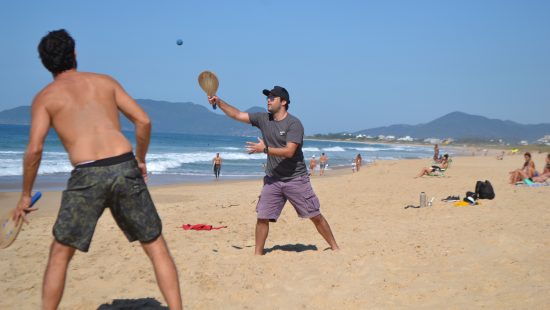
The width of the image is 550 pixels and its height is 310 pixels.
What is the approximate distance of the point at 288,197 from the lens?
606 cm

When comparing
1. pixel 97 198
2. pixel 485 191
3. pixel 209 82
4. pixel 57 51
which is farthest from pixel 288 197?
pixel 485 191

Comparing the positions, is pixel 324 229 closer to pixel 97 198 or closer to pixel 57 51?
pixel 97 198

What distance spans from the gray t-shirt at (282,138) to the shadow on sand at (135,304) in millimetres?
2075

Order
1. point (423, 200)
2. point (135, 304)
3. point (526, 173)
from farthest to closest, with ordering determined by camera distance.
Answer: point (526, 173), point (423, 200), point (135, 304)

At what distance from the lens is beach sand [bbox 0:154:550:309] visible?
4.41 meters

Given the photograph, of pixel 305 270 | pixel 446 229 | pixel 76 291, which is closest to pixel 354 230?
pixel 446 229

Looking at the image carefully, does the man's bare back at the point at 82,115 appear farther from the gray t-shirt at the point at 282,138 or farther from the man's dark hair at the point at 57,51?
the gray t-shirt at the point at 282,138

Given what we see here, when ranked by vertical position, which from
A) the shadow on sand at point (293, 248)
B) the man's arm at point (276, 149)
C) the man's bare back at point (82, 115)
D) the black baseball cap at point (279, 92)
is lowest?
the shadow on sand at point (293, 248)

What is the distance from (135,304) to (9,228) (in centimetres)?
123

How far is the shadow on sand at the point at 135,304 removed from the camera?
4.27 metres

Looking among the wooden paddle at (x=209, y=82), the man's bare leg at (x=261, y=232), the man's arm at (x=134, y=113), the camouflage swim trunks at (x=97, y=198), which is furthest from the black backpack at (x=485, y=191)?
the camouflage swim trunks at (x=97, y=198)

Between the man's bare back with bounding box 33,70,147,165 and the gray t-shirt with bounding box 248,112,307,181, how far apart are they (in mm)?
2645

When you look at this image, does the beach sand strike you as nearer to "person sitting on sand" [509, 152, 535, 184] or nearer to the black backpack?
the black backpack

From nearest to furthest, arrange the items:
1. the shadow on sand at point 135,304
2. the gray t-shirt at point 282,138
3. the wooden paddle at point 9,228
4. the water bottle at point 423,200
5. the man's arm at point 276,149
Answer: the wooden paddle at point 9,228 → the shadow on sand at point 135,304 → the man's arm at point 276,149 → the gray t-shirt at point 282,138 → the water bottle at point 423,200
